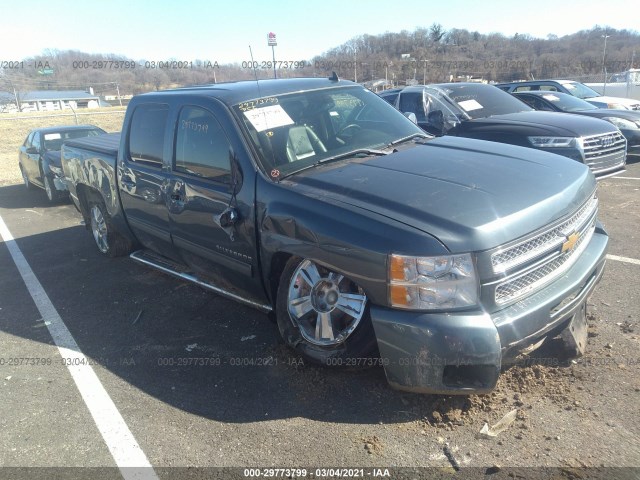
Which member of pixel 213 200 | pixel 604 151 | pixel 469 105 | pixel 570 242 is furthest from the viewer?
pixel 469 105

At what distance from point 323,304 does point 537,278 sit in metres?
1.26

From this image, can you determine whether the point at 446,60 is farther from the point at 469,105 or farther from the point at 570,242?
the point at 570,242

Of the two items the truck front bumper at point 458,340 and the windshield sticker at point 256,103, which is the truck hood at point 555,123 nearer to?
the windshield sticker at point 256,103

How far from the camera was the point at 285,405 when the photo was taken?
3.04 metres

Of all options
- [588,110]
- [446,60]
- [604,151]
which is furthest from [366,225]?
[446,60]

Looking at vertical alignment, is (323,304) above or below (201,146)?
below

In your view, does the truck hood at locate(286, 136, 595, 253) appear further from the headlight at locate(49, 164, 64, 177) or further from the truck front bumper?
the headlight at locate(49, 164, 64, 177)

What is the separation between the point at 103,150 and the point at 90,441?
3.57 m

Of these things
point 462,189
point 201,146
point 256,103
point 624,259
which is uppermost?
point 256,103

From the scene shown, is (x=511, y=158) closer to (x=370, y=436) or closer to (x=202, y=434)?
(x=370, y=436)

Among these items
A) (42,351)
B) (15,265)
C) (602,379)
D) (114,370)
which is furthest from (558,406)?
(15,265)

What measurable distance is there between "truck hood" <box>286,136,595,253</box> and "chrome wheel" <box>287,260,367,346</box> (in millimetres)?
502

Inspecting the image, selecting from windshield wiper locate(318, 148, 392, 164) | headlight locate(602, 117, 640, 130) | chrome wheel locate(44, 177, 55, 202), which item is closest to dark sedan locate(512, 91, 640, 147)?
headlight locate(602, 117, 640, 130)

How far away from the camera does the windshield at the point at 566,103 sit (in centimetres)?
1010
